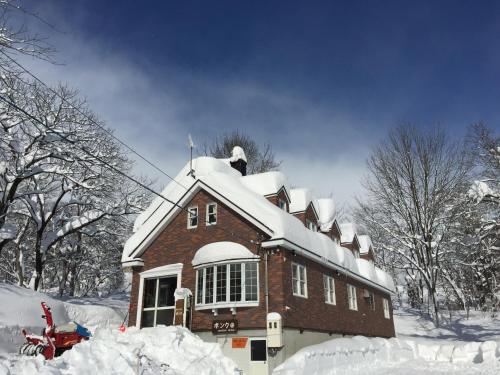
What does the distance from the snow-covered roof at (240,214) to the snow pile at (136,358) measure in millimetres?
4361

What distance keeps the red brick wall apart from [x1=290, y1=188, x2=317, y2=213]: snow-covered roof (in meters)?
3.14

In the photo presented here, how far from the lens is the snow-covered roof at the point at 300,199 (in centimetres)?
1981

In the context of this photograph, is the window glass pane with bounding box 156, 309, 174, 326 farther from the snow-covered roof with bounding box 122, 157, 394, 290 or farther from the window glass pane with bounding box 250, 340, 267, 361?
the window glass pane with bounding box 250, 340, 267, 361

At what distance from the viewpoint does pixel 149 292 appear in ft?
59.4

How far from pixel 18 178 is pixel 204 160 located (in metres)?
10.1

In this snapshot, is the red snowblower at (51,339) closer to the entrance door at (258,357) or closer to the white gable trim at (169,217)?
the white gable trim at (169,217)

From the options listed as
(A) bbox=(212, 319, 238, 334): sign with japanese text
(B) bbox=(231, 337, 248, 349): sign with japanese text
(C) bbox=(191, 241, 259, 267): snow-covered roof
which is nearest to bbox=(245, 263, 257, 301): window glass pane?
(C) bbox=(191, 241, 259, 267): snow-covered roof

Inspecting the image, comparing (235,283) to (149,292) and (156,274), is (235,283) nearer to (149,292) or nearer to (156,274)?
(156,274)

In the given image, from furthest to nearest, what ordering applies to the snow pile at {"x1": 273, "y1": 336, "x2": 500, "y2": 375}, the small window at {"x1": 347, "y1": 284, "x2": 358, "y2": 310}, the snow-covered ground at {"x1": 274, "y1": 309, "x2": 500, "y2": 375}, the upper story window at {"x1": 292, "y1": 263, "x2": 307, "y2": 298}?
the small window at {"x1": 347, "y1": 284, "x2": 358, "y2": 310} < the upper story window at {"x1": 292, "y1": 263, "x2": 307, "y2": 298} < the snow-covered ground at {"x1": 274, "y1": 309, "x2": 500, "y2": 375} < the snow pile at {"x1": 273, "y1": 336, "x2": 500, "y2": 375}

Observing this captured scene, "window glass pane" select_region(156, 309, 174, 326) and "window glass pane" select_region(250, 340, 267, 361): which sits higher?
"window glass pane" select_region(156, 309, 174, 326)

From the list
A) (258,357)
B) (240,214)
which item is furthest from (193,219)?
(258,357)

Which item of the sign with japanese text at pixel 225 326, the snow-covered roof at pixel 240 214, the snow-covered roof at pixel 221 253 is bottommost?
the sign with japanese text at pixel 225 326

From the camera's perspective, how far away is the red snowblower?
12.4m

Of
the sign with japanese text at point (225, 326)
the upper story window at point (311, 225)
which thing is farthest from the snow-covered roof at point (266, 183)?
the sign with japanese text at point (225, 326)
